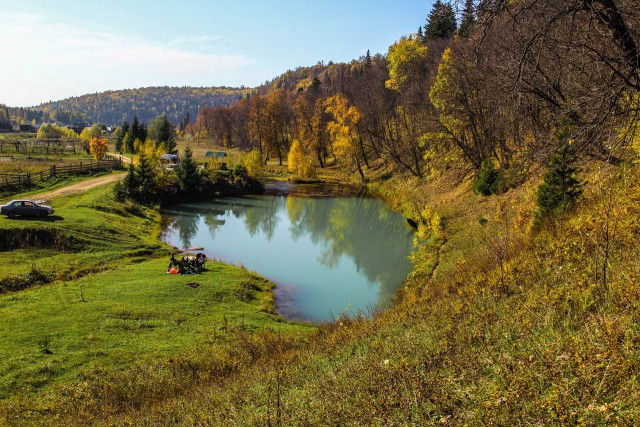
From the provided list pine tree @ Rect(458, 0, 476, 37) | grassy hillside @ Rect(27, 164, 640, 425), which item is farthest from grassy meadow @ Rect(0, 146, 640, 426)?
pine tree @ Rect(458, 0, 476, 37)

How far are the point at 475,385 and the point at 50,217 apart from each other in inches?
1191

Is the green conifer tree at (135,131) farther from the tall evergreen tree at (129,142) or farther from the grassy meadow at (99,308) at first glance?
the grassy meadow at (99,308)

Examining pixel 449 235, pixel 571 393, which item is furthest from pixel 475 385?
pixel 449 235

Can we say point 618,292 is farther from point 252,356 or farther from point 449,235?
point 449,235

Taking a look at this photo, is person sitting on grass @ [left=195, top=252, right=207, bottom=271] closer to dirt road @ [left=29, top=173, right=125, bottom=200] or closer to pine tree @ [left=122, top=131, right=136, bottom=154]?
dirt road @ [left=29, top=173, right=125, bottom=200]

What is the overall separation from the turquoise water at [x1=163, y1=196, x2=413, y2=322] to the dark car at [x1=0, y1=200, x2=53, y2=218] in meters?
8.74

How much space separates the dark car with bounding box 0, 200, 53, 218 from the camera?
26016 millimetres

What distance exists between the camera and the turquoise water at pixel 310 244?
21484 mm

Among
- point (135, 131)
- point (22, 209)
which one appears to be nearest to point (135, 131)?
point (135, 131)

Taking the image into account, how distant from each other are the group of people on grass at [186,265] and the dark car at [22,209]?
453 inches

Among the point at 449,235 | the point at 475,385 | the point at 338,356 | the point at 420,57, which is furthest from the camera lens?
the point at 420,57

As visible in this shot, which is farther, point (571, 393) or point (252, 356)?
point (252, 356)

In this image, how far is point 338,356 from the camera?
28.5 feet

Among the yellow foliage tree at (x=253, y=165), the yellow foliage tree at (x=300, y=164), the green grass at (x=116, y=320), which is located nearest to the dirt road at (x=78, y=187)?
the yellow foliage tree at (x=253, y=165)
